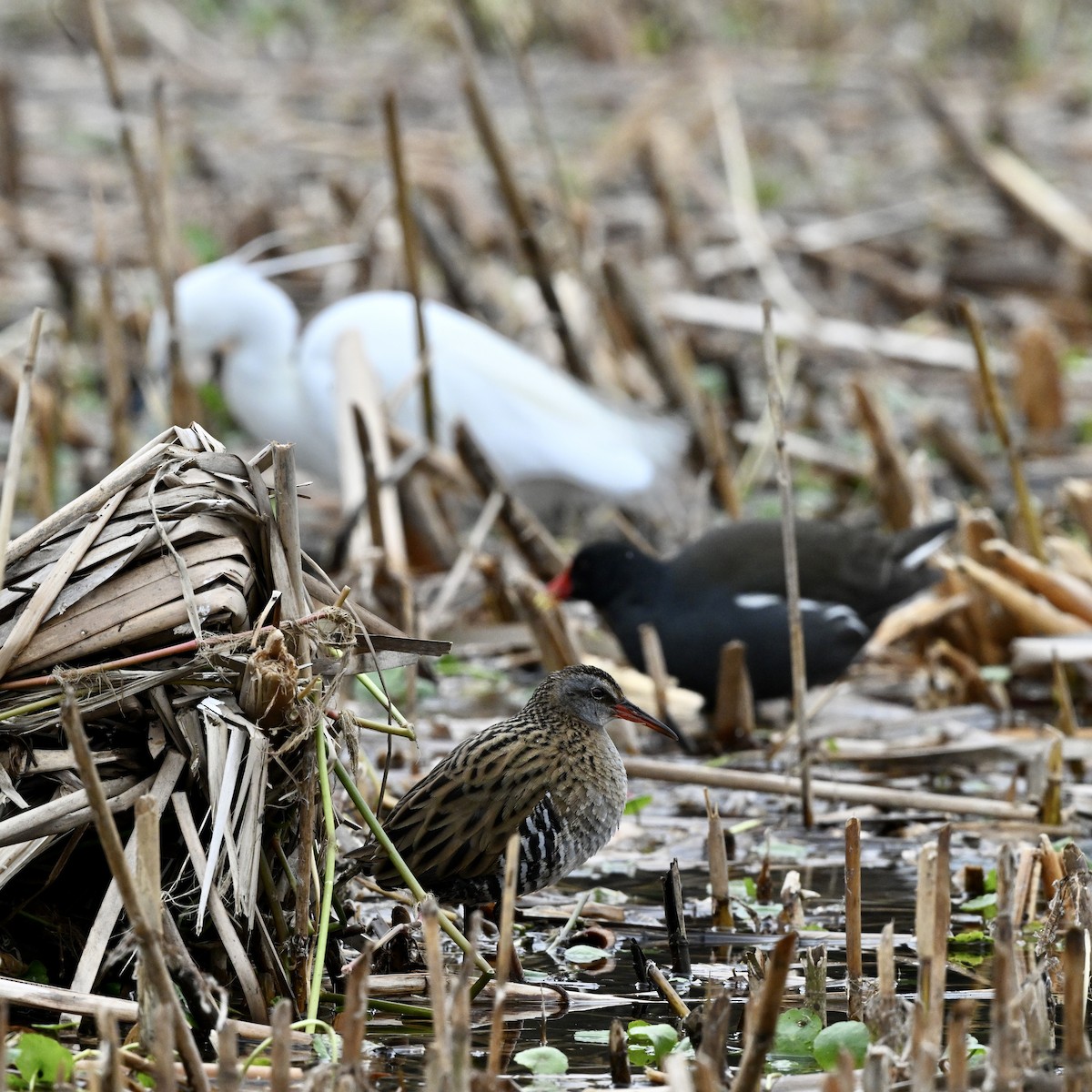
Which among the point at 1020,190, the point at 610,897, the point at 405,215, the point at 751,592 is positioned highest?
the point at 1020,190

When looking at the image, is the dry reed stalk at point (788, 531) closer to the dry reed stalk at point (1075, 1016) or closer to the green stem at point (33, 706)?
the dry reed stalk at point (1075, 1016)

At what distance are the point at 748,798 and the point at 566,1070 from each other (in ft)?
6.40

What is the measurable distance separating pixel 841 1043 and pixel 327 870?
84cm

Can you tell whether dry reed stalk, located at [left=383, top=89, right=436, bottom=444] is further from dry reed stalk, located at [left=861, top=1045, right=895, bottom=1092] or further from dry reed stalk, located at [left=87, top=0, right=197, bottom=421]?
dry reed stalk, located at [left=861, top=1045, right=895, bottom=1092]

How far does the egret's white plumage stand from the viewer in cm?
764


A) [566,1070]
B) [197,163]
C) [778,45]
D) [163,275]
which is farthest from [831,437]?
[778,45]

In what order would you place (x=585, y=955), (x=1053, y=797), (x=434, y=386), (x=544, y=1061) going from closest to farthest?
(x=544, y=1061) < (x=585, y=955) < (x=1053, y=797) < (x=434, y=386)

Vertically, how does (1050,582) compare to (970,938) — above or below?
above

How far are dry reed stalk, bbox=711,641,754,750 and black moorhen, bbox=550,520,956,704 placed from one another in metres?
0.36

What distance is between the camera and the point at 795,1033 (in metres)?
2.90

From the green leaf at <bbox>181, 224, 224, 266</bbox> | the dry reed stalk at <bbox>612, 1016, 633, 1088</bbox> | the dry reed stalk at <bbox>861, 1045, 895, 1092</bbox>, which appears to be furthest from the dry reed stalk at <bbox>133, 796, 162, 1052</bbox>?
the green leaf at <bbox>181, 224, 224, 266</bbox>

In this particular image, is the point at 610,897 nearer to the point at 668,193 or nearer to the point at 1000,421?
the point at 1000,421

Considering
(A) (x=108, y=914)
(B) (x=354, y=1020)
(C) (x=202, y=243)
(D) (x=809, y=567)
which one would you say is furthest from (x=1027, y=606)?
(C) (x=202, y=243)

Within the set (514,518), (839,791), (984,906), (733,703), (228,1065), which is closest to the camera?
(228,1065)
